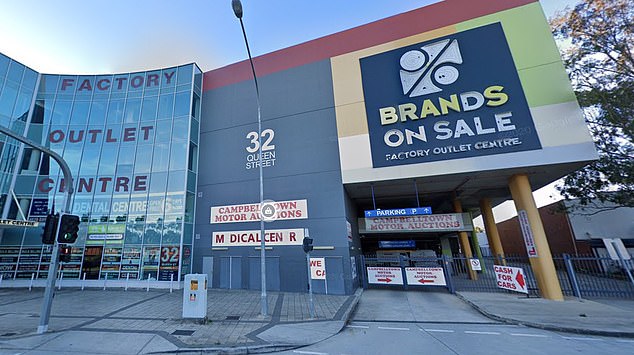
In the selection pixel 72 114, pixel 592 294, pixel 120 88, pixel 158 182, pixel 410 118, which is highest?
pixel 120 88

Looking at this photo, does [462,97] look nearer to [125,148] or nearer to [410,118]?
[410,118]

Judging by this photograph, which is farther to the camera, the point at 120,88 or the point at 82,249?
the point at 120,88

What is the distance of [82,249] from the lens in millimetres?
16734

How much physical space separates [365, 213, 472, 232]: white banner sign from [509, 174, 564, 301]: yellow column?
329cm

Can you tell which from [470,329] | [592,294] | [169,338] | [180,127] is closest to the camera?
[169,338]

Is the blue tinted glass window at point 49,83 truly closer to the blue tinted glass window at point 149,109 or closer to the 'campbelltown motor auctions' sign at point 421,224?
the blue tinted glass window at point 149,109

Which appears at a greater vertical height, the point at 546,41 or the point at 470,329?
the point at 546,41

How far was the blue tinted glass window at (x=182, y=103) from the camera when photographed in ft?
60.6

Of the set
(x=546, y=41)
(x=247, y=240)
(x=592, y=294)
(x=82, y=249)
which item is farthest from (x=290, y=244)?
(x=546, y=41)


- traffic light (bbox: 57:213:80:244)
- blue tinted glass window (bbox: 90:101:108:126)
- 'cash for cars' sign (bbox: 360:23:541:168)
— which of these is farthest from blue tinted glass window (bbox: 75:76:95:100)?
'cash for cars' sign (bbox: 360:23:541:168)

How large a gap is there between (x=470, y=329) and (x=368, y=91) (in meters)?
12.6

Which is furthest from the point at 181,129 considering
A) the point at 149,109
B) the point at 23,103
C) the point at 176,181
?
the point at 23,103

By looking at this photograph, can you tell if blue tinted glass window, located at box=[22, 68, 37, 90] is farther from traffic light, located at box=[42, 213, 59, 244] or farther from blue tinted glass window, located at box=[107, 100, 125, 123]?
traffic light, located at box=[42, 213, 59, 244]

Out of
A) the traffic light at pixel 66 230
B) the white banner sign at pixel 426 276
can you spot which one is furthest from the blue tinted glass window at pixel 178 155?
the white banner sign at pixel 426 276
